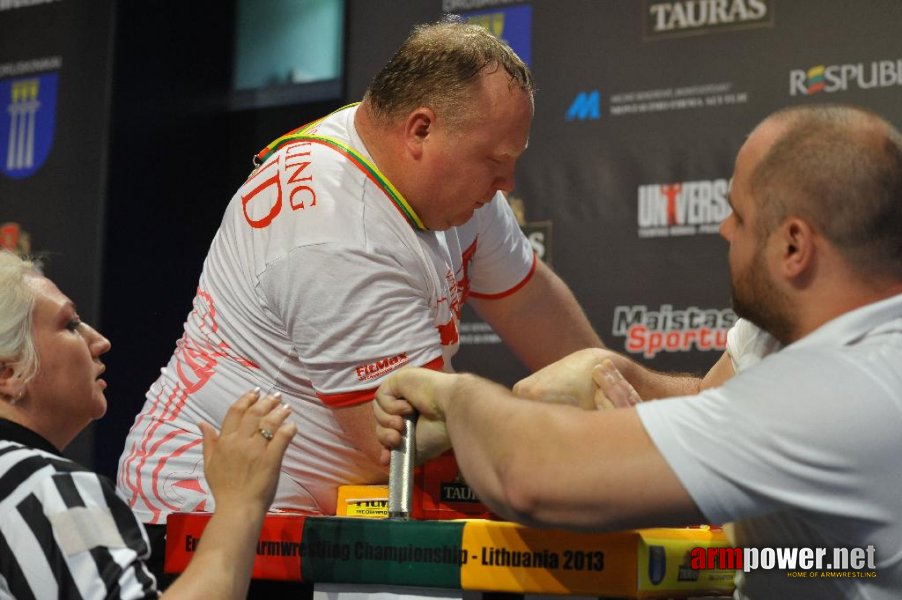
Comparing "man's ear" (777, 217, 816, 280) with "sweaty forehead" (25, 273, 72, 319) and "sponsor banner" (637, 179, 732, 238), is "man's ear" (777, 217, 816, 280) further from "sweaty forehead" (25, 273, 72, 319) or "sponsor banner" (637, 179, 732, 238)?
"sponsor banner" (637, 179, 732, 238)

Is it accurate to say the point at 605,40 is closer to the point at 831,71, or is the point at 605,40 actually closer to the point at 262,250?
the point at 831,71

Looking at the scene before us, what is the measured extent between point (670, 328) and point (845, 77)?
2.51 feet

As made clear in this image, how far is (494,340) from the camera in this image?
3131 mm

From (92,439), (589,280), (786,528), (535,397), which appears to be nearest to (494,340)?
(589,280)

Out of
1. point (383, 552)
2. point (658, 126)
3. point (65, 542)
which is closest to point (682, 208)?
point (658, 126)

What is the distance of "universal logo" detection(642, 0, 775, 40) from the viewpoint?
9.32 feet

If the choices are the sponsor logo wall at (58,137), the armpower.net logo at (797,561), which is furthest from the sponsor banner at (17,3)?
the armpower.net logo at (797,561)

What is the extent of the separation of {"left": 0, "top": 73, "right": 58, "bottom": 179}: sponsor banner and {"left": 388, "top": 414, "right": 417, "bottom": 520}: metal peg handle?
2.88 metres

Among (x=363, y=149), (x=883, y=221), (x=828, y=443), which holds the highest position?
(x=363, y=149)

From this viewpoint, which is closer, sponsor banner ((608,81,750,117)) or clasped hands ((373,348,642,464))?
clasped hands ((373,348,642,464))

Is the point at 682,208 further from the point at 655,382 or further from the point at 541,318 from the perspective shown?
the point at 655,382

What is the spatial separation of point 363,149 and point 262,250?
11.2 inches

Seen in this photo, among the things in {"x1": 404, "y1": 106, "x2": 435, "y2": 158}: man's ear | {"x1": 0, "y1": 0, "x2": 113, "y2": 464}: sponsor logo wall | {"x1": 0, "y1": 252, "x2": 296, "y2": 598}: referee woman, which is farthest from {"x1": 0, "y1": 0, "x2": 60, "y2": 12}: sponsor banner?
{"x1": 0, "y1": 252, "x2": 296, "y2": 598}: referee woman

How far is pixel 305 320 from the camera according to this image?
5.51ft
